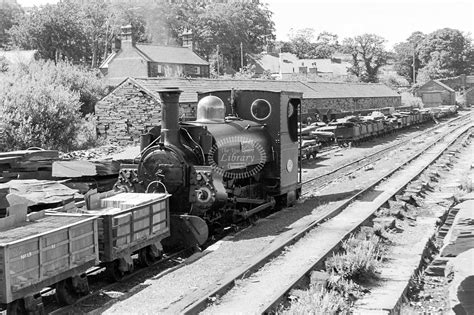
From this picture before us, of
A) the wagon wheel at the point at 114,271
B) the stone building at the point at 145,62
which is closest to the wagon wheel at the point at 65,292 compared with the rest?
the wagon wheel at the point at 114,271

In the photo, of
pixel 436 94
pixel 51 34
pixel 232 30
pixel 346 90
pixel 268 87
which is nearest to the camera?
pixel 268 87

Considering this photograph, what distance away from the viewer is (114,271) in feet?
31.4

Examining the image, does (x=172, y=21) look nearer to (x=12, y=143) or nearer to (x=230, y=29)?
(x=230, y=29)

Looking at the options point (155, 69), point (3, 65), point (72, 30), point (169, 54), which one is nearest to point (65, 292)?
point (3, 65)

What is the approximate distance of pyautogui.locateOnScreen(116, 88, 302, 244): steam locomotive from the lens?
11.2 metres

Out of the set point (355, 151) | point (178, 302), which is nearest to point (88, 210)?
point (178, 302)

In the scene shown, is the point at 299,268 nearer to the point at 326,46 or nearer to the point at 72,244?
the point at 72,244

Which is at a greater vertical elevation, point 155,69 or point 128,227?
point 155,69

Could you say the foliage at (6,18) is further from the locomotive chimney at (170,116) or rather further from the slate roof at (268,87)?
the locomotive chimney at (170,116)

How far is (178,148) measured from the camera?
11.4 m

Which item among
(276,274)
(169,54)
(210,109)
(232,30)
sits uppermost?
(232,30)

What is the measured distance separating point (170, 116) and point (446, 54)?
4309 inches

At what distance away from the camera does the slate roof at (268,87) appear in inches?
1109

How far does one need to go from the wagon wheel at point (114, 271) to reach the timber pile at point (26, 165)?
574 cm
